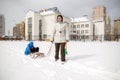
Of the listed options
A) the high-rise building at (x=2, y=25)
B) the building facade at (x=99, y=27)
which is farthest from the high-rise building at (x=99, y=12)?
the high-rise building at (x=2, y=25)

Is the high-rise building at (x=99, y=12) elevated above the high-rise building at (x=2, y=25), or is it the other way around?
the high-rise building at (x=99, y=12)

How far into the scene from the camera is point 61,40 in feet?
5.22

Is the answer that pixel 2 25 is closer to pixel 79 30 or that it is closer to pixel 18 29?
pixel 79 30

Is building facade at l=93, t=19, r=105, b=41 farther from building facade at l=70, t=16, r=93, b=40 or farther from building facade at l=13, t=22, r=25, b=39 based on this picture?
building facade at l=13, t=22, r=25, b=39

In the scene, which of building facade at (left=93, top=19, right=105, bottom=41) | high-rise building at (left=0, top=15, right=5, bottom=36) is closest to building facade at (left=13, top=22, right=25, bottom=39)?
high-rise building at (left=0, top=15, right=5, bottom=36)

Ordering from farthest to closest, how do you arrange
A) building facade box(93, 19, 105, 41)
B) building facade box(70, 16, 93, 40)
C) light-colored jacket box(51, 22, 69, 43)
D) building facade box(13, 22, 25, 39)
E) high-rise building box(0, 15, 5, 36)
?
building facade box(70, 16, 93, 40)
building facade box(13, 22, 25, 39)
light-colored jacket box(51, 22, 69, 43)
building facade box(93, 19, 105, 41)
high-rise building box(0, 15, 5, 36)

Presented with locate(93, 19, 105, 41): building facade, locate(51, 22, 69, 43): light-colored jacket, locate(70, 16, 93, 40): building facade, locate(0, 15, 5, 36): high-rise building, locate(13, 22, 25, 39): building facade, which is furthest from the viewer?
locate(70, 16, 93, 40): building facade

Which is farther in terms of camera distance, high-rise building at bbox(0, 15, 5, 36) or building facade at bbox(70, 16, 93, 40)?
building facade at bbox(70, 16, 93, 40)

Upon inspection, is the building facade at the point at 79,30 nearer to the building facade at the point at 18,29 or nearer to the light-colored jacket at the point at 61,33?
the light-colored jacket at the point at 61,33

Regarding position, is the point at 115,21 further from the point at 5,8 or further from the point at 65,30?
the point at 5,8

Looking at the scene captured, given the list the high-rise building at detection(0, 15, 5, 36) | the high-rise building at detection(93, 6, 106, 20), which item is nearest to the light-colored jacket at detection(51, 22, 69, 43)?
the high-rise building at detection(93, 6, 106, 20)

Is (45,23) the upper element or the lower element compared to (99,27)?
upper

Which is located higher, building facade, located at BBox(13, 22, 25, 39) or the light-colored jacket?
building facade, located at BBox(13, 22, 25, 39)

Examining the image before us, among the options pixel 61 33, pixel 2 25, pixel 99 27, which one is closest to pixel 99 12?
pixel 61 33
